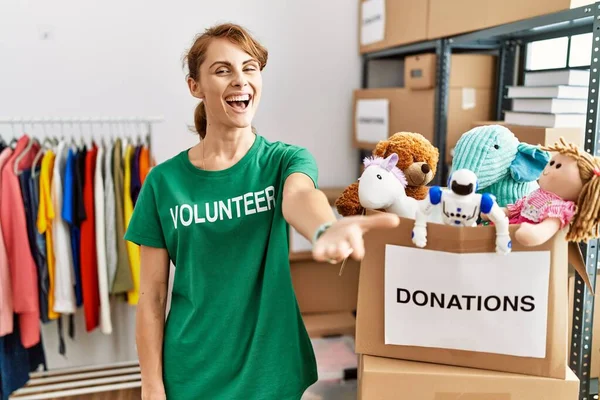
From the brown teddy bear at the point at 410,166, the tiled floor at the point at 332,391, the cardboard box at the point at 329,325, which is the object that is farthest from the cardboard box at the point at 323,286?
the brown teddy bear at the point at 410,166

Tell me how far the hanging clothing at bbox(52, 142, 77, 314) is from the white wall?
Result: 17.6 inches

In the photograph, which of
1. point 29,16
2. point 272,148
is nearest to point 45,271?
point 29,16

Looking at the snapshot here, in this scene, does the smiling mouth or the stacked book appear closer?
the smiling mouth

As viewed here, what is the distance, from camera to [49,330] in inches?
96.5

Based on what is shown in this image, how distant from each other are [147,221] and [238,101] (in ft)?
0.98

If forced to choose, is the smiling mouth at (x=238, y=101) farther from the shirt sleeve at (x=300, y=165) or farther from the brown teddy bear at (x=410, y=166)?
the brown teddy bear at (x=410, y=166)

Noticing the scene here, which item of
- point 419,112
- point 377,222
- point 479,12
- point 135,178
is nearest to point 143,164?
point 135,178

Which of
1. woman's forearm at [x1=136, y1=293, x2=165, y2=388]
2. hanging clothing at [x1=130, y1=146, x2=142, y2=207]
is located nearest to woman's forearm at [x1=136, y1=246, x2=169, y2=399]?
woman's forearm at [x1=136, y1=293, x2=165, y2=388]

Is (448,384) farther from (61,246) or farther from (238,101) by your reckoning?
(61,246)

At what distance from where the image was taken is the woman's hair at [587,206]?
32.8 inches

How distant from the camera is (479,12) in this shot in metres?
1.68

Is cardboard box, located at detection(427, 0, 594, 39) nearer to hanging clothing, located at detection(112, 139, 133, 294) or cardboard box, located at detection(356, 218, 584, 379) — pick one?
cardboard box, located at detection(356, 218, 584, 379)

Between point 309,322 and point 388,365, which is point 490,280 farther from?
point 309,322

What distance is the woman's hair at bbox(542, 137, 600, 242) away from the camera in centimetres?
83
